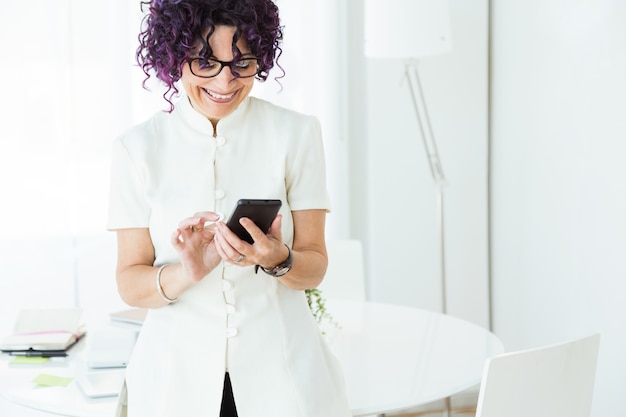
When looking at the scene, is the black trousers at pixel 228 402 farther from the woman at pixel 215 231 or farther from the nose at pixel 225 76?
the nose at pixel 225 76

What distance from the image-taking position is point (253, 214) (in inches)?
53.6

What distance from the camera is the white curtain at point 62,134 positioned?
3.75 meters

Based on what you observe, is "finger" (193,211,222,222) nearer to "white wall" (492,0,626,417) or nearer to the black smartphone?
the black smartphone

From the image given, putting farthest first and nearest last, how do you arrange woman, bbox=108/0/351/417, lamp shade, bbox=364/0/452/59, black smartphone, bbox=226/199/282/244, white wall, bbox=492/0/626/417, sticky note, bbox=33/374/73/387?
lamp shade, bbox=364/0/452/59 → white wall, bbox=492/0/626/417 → sticky note, bbox=33/374/73/387 → woman, bbox=108/0/351/417 → black smartphone, bbox=226/199/282/244

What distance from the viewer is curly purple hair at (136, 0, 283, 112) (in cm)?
142

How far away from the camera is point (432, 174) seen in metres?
3.86

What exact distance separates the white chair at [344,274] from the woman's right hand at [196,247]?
180cm

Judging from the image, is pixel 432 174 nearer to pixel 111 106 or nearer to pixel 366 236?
pixel 366 236

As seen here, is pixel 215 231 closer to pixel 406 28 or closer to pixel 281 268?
pixel 281 268

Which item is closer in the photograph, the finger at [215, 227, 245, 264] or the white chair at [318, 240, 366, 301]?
the finger at [215, 227, 245, 264]

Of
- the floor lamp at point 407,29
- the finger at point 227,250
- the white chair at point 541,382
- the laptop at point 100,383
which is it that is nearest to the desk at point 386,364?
the laptop at point 100,383

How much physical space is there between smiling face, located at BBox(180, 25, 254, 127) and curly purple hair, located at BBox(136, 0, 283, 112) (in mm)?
15

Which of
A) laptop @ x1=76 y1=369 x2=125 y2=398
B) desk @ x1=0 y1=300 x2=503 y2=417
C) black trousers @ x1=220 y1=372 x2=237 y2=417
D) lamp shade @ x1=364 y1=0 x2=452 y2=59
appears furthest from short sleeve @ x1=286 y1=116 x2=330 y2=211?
lamp shade @ x1=364 y1=0 x2=452 y2=59

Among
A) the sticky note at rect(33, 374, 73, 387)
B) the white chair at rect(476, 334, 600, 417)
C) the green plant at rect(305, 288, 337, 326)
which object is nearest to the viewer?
the white chair at rect(476, 334, 600, 417)
